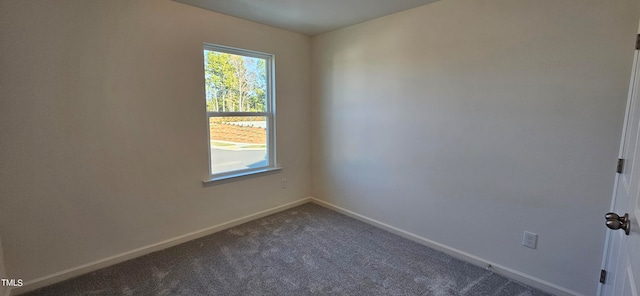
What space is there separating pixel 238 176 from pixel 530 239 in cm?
268

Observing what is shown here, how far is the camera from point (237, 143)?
316 centimetres

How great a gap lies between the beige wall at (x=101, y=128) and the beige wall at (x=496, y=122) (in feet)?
5.05

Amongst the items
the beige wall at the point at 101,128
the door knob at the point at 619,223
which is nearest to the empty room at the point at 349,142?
the beige wall at the point at 101,128

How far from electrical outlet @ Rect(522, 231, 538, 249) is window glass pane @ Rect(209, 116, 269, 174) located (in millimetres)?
2609

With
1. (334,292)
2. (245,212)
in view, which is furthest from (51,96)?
(334,292)

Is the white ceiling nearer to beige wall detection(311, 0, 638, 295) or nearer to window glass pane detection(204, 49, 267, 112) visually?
beige wall detection(311, 0, 638, 295)

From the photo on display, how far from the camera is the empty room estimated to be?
184 cm

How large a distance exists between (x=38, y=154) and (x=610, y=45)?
3767 millimetres

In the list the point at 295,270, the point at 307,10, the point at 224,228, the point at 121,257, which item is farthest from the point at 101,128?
the point at 307,10

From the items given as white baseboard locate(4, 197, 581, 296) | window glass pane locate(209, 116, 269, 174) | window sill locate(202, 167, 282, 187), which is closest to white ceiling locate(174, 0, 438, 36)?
window glass pane locate(209, 116, 269, 174)

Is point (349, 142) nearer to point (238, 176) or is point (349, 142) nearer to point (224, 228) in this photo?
point (238, 176)

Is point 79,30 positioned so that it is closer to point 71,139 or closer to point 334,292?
point 71,139

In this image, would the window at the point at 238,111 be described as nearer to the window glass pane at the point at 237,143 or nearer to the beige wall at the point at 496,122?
the window glass pane at the point at 237,143

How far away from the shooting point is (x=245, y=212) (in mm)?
3229
